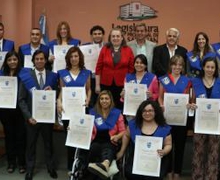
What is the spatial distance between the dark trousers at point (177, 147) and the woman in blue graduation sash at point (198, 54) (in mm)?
828

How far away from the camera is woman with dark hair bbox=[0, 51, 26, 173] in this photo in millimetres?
4531

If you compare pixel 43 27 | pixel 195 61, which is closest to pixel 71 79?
pixel 195 61

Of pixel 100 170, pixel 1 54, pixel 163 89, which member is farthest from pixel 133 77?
pixel 1 54

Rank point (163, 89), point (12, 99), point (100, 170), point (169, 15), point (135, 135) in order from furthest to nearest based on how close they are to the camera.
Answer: point (169, 15) < point (12, 99) < point (163, 89) < point (135, 135) < point (100, 170)

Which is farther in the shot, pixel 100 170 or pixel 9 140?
pixel 9 140

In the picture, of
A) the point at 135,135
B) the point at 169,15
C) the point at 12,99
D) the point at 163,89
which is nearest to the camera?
the point at 135,135

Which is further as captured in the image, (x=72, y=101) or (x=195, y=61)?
(x=195, y=61)

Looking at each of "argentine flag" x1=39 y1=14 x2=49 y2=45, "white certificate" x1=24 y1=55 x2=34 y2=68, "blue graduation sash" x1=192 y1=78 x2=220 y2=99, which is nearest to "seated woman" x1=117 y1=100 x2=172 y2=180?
"blue graduation sash" x1=192 y1=78 x2=220 y2=99

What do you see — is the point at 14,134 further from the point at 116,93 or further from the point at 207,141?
the point at 207,141

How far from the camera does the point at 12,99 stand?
4.46 metres

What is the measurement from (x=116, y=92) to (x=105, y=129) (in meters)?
0.70

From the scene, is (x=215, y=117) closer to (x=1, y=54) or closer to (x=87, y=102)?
(x=87, y=102)

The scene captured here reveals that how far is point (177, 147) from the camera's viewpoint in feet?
13.8

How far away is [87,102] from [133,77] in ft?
1.99
